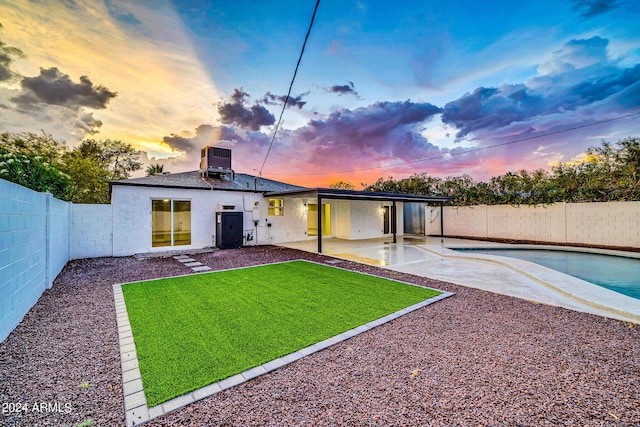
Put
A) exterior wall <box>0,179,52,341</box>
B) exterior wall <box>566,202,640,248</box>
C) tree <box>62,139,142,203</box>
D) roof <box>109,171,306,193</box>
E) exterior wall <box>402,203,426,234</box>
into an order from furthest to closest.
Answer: exterior wall <box>402,203,426,234</box>, tree <box>62,139,142,203</box>, exterior wall <box>566,202,640,248</box>, roof <box>109,171,306,193</box>, exterior wall <box>0,179,52,341</box>

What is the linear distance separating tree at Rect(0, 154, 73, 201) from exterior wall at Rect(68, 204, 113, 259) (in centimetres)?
94

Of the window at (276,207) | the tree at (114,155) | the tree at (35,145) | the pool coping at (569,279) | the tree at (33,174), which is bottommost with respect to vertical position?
the pool coping at (569,279)

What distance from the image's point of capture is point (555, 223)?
11688 mm

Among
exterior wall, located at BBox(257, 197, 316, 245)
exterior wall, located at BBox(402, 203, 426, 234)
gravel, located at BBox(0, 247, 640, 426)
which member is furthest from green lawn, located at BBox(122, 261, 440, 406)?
exterior wall, located at BBox(402, 203, 426, 234)

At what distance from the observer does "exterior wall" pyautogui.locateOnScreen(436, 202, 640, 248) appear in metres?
9.93

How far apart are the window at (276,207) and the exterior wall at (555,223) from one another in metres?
9.86

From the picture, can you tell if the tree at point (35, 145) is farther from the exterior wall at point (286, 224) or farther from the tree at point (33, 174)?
the exterior wall at point (286, 224)

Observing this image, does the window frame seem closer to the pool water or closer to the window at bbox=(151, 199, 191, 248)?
the window at bbox=(151, 199, 191, 248)

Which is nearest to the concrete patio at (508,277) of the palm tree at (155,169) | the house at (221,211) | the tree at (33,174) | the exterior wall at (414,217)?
the house at (221,211)

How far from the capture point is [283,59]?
759cm

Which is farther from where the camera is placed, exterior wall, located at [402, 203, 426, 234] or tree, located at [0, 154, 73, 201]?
exterior wall, located at [402, 203, 426, 234]

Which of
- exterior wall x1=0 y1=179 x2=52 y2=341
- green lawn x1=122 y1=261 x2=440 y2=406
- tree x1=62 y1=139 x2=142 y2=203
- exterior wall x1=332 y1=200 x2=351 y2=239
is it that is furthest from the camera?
tree x1=62 y1=139 x2=142 y2=203

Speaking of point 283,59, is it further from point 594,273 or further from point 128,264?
point 594,273

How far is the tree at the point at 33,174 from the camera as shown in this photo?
5.93 m
